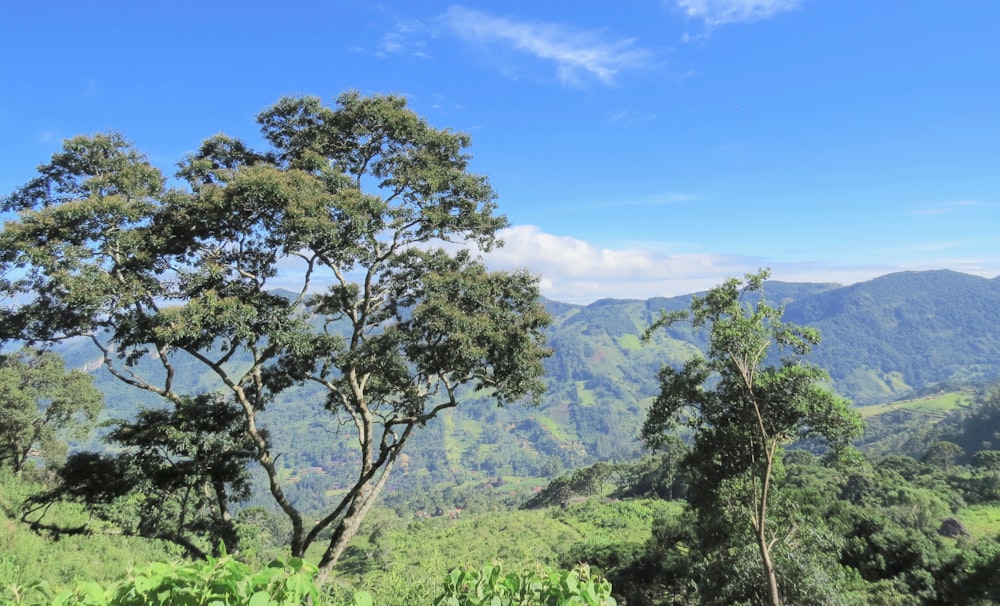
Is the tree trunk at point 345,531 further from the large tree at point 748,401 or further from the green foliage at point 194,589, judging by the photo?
the green foliage at point 194,589

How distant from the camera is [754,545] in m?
12.5

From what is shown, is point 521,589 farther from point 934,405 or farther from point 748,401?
point 934,405

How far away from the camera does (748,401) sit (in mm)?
11492

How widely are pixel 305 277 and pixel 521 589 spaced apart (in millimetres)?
10837

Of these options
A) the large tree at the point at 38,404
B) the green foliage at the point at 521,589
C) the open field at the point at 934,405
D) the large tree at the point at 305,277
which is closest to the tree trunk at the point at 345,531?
the large tree at the point at 305,277

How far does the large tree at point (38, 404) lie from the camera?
23.0 metres

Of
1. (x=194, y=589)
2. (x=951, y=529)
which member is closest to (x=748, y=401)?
(x=194, y=589)

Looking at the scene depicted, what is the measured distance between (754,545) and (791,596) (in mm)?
1312

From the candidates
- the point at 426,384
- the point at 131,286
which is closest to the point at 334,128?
the point at 131,286

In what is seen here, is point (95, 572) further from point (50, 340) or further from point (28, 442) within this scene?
point (28, 442)

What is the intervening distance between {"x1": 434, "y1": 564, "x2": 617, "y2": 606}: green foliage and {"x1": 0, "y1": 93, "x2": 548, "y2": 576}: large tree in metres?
7.92

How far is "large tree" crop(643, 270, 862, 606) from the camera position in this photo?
1038 centimetres

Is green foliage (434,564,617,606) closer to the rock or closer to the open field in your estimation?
the rock

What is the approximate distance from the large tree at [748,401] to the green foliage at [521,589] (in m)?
9.47
